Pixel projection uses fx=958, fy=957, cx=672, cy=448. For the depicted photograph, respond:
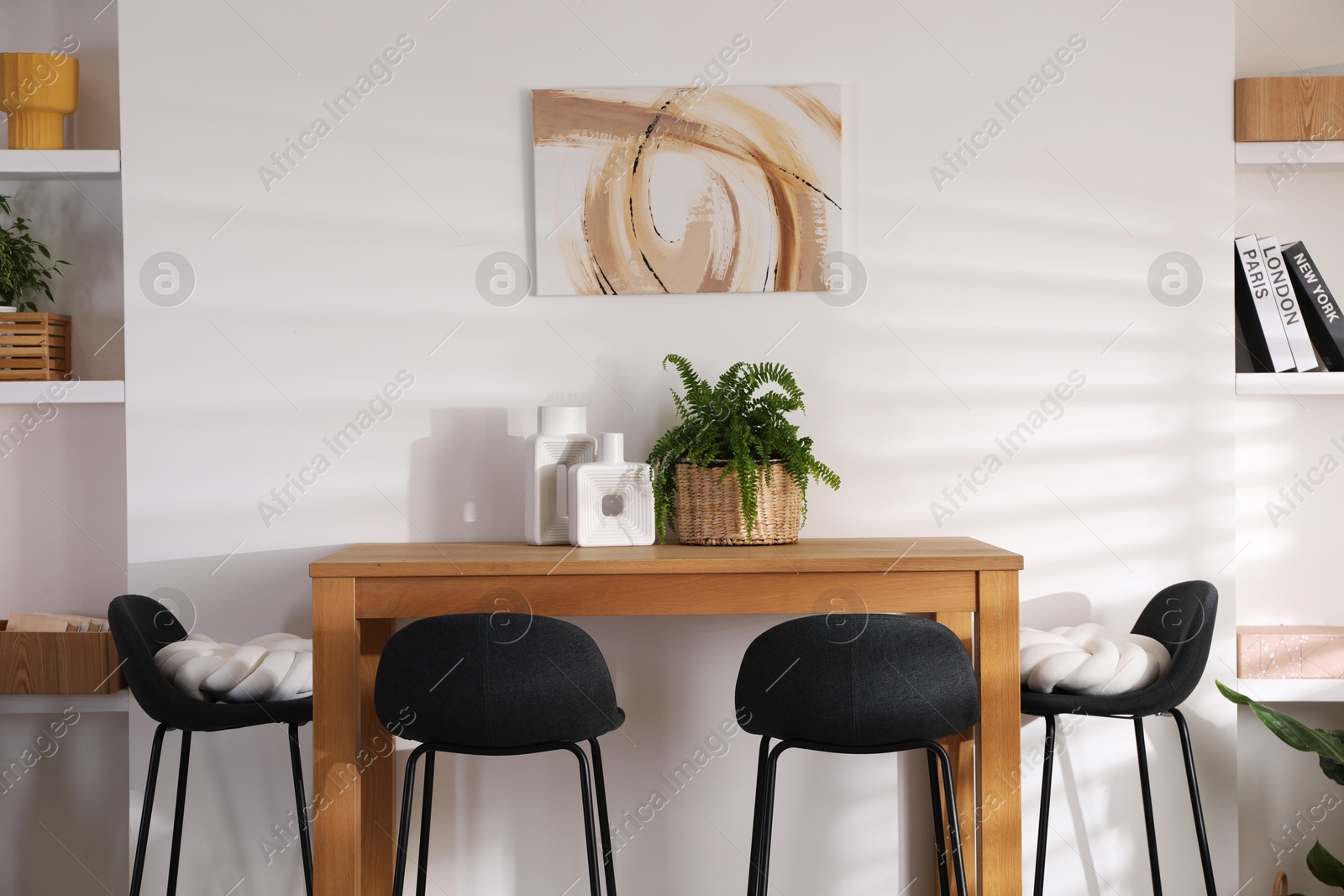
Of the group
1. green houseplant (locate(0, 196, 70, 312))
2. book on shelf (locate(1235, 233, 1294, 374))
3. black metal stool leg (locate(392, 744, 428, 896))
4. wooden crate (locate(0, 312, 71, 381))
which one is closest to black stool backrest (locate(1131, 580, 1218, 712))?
book on shelf (locate(1235, 233, 1294, 374))

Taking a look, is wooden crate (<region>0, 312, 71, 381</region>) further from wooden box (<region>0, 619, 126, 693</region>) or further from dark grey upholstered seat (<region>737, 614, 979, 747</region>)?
dark grey upholstered seat (<region>737, 614, 979, 747</region>)

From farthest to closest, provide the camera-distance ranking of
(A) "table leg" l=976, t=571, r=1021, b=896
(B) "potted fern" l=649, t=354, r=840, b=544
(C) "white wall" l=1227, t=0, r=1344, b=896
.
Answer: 1. (C) "white wall" l=1227, t=0, r=1344, b=896
2. (B) "potted fern" l=649, t=354, r=840, b=544
3. (A) "table leg" l=976, t=571, r=1021, b=896

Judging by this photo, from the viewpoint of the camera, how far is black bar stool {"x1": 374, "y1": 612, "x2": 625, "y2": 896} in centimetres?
163

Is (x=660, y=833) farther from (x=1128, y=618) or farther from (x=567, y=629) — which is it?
(x=1128, y=618)

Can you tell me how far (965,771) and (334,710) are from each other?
132 centimetres

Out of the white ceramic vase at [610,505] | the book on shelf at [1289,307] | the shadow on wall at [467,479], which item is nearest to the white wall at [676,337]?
the shadow on wall at [467,479]

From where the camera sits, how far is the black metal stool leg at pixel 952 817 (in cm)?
168

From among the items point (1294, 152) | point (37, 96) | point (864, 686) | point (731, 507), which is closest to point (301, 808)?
point (731, 507)

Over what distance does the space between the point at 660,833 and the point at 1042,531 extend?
117 centimetres

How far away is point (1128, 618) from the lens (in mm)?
2285

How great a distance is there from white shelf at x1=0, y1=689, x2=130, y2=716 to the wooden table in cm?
74

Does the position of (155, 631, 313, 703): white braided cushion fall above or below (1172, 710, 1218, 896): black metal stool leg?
above

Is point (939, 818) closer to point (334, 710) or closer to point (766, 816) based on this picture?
point (766, 816)

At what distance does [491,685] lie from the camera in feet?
5.33
